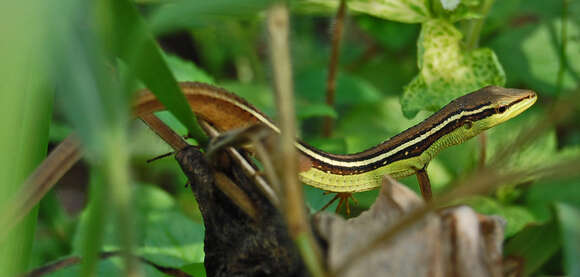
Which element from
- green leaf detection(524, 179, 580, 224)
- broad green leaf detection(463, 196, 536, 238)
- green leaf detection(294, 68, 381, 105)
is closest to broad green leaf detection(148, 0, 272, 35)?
broad green leaf detection(463, 196, 536, 238)

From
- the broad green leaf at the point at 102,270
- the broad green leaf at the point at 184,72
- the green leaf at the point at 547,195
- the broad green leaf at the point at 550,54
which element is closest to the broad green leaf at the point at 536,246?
the broad green leaf at the point at 102,270

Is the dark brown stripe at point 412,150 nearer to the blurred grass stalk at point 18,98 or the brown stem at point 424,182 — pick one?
the brown stem at point 424,182

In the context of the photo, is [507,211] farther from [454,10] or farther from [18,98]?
[18,98]

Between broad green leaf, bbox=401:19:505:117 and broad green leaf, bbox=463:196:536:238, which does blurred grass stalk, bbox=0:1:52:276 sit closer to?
broad green leaf, bbox=401:19:505:117

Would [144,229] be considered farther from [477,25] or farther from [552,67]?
[552,67]

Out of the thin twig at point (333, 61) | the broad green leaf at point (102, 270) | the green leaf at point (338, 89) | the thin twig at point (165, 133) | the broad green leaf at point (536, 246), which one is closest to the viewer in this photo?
the broad green leaf at point (536, 246)

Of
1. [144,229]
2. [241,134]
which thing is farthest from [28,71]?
[144,229]

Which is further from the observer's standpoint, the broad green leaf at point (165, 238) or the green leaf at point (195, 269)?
the broad green leaf at point (165, 238)
